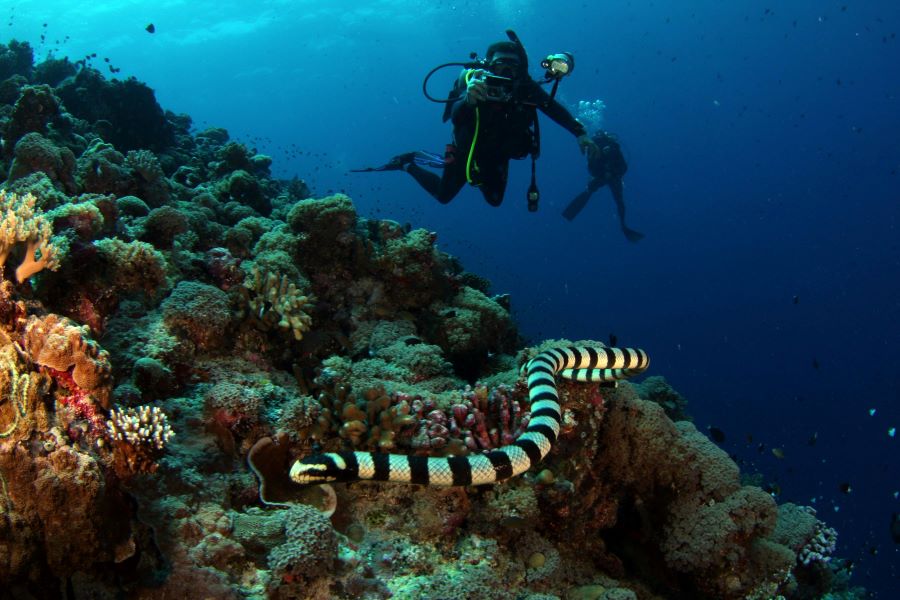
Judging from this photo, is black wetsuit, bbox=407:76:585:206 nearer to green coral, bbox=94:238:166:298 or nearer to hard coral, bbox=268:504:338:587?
green coral, bbox=94:238:166:298

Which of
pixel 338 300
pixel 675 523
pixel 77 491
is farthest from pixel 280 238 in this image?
pixel 675 523

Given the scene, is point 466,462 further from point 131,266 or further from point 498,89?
point 498,89

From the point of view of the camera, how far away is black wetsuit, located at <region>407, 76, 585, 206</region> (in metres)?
7.36

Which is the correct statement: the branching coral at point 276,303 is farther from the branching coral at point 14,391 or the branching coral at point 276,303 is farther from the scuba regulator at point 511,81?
the scuba regulator at point 511,81

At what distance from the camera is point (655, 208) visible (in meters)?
77.3

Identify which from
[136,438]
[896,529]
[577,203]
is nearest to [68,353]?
[136,438]

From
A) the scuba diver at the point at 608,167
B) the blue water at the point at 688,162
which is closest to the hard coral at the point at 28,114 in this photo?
the scuba diver at the point at 608,167

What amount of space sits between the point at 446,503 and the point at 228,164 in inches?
353

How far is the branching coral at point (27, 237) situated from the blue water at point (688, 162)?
33.8 m

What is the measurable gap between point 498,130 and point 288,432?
565 cm

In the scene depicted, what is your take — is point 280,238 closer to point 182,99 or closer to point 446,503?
point 446,503

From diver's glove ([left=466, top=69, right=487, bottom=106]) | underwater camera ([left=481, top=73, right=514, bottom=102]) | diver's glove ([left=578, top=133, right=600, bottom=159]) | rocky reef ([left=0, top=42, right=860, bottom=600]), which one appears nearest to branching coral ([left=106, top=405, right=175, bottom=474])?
rocky reef ([left=0, top=42, right=860, bottom=600])

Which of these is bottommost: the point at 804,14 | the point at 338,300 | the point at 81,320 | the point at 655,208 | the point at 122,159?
Result: the point at 81,320

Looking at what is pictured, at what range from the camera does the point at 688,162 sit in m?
77.4
